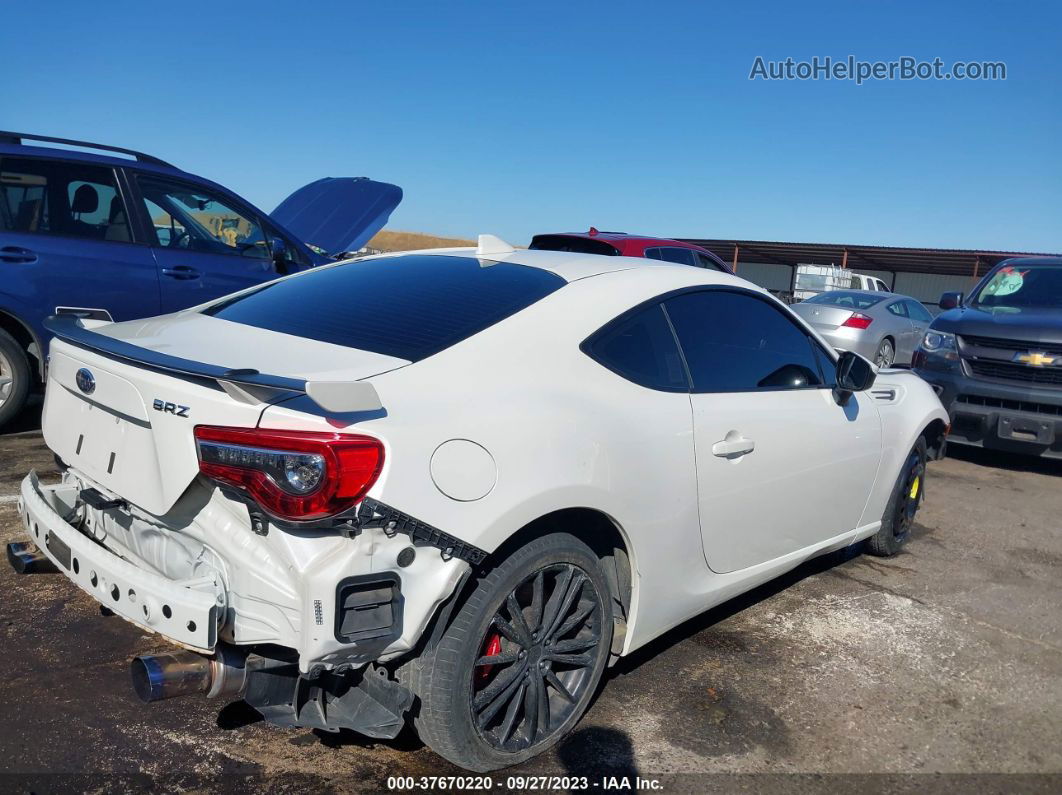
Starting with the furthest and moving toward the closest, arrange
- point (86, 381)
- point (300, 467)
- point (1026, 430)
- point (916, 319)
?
1. point (916, 319)
2. point (1026, 430)
3. point (86, 381)
4. point (300, 467)

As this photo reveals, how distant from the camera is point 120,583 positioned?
2.31 meters

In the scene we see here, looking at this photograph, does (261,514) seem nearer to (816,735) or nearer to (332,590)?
(332,590)

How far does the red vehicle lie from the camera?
9938 millimetres

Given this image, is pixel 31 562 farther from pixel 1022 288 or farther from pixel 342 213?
pixel 1022 288

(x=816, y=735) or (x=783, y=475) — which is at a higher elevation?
(x=783, y=475)

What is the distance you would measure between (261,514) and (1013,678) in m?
2.99

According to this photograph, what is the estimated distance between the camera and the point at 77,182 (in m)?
6.09

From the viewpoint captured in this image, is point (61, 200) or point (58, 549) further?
point (61, 200)

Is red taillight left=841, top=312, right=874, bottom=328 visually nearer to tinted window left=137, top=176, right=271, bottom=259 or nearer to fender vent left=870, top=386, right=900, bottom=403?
fender vent left=870, top=386, right=900, bottom=403

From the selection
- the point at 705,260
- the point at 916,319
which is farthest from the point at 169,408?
the point at 916,319

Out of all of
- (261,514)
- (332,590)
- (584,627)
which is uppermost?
(261,514)

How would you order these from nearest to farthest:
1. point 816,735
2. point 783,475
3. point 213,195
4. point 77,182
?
Answer: point 816,735 < point 783,475 < point 77,182 < point 213,195

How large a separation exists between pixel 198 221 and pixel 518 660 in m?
5.33

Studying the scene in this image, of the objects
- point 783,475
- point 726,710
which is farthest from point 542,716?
point 783,475
